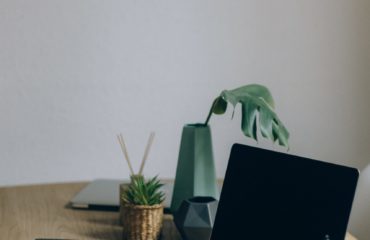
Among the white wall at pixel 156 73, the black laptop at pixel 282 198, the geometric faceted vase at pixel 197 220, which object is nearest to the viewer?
the black laptop at pixel 282 198

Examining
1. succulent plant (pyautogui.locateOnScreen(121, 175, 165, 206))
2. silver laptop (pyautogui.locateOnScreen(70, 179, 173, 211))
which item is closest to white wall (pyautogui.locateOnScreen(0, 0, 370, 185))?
silver laptop (pyautogui.locateOnScreen(70, 179, 173, 211))

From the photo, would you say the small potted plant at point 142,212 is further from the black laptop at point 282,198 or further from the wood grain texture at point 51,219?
the black laptop at point 282,198

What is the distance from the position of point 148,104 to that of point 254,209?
1162 mm

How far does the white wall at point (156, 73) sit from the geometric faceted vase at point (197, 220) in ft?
3.25

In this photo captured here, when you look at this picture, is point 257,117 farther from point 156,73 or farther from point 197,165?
point 156,73

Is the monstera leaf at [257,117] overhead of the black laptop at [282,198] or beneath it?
overhead

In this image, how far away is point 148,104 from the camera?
2.12 meters

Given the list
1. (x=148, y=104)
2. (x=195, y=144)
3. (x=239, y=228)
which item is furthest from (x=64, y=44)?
(x=239, y=228)

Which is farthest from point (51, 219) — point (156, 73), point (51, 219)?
point (156, 73)

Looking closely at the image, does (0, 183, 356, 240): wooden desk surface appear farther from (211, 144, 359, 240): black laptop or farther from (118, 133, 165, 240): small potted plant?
(211, 144, 359, 240): black laptop

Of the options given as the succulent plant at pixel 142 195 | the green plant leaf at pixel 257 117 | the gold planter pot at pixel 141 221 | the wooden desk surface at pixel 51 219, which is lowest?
the wooden desk surface at pixel 51 219

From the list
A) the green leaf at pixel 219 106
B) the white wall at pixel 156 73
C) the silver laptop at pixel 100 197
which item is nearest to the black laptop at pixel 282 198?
the green leaf at pixel 219 106

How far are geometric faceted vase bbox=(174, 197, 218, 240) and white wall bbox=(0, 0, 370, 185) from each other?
3.25 feet

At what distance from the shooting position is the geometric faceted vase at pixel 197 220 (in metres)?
1.14
